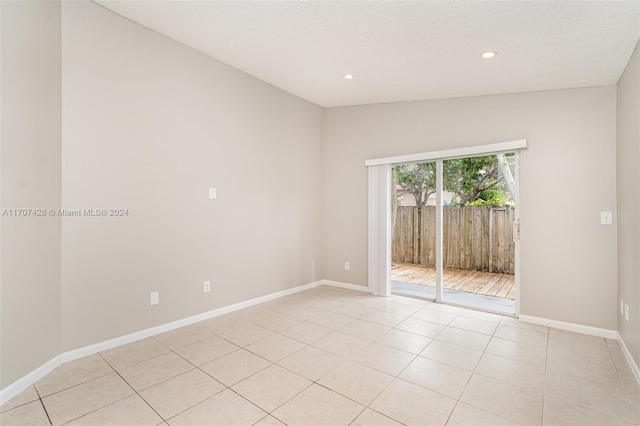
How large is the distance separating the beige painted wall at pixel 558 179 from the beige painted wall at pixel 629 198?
139 millimetres

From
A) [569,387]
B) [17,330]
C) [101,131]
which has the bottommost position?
[569,387]

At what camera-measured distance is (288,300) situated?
4.23 m

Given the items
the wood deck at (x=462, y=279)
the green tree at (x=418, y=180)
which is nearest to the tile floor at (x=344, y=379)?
the wood deck at (x=462, y=279)

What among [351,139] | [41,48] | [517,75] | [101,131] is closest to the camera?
[41,48]

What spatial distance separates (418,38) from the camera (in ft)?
8.61

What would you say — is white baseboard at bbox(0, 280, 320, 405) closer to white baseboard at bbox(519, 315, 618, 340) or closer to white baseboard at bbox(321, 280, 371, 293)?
white baseboard at bbox(321, 280, 371, 293)

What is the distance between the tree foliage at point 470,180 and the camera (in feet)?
12.2

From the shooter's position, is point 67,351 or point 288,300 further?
point 288,300

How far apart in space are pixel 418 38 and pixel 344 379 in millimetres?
2791

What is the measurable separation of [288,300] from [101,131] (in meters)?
2.85

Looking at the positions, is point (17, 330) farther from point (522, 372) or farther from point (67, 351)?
point (522, 372)

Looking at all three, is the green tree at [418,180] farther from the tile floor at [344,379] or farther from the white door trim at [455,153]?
the tile floor at [344,379]

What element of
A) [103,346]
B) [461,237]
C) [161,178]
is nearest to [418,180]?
[461,237]

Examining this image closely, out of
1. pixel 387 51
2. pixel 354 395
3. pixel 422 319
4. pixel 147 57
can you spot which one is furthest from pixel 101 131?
pixel 422 319
